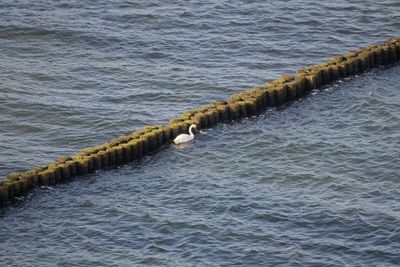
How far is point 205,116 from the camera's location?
41.0 meters

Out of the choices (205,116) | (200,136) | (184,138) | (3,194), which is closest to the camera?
(3,194)

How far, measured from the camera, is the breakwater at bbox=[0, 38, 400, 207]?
3600 centimetres

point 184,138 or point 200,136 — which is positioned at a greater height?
point 184,138

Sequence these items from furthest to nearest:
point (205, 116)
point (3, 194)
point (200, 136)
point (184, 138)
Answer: point (205, 116)
point (200, 136)
point (184, 138)
point (3, 194)

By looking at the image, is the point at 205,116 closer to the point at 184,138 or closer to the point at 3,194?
the point at 184,138

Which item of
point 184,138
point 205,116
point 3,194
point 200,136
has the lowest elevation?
point 3,194

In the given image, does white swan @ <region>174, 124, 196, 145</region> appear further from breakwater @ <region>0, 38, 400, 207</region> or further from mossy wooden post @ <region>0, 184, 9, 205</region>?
mossy wooden post @ <region>0, 184, 9, 205</region>

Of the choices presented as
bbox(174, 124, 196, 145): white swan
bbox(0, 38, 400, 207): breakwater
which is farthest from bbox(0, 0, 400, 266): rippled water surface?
bbox(0, 38, 400, 207): breakwater

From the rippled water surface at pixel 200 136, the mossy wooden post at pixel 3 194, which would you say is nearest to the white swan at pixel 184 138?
the rippled water surface at pixel 200 136

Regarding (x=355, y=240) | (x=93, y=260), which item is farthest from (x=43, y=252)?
(x=355, y=240)

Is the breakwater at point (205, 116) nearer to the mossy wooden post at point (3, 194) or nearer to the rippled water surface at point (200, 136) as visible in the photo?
the mossy wooden post at point (3, 194)

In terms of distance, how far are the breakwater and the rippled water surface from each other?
567mm

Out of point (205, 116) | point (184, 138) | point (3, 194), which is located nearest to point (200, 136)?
point (205, 116)

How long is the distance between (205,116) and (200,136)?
3.09 feet
